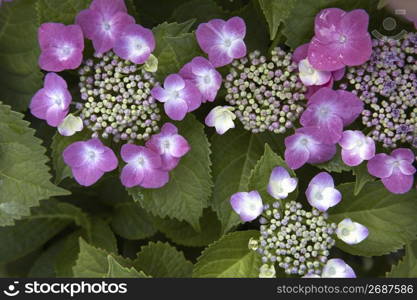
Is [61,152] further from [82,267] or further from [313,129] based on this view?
[313,129]

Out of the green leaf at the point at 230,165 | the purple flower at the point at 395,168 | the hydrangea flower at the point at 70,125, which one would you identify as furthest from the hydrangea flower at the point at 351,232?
the hydrangea flower at the point at 70,125

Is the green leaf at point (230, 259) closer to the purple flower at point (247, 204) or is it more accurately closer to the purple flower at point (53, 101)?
the purple flower at point (247, 204)

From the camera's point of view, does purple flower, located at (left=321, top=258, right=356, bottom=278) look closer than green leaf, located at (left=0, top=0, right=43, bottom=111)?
Yes

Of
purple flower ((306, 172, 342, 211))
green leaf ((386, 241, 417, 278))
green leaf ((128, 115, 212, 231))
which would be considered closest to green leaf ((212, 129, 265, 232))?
green leaf ((128, 115, 212, 231))

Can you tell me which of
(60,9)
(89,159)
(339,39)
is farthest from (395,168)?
(60,9)

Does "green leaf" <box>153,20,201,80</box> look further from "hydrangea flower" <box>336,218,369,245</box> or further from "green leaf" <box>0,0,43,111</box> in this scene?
"hydrangea flower" <box>336,218,369,245</box>

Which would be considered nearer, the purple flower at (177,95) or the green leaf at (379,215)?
the purple flower at (177,95)
